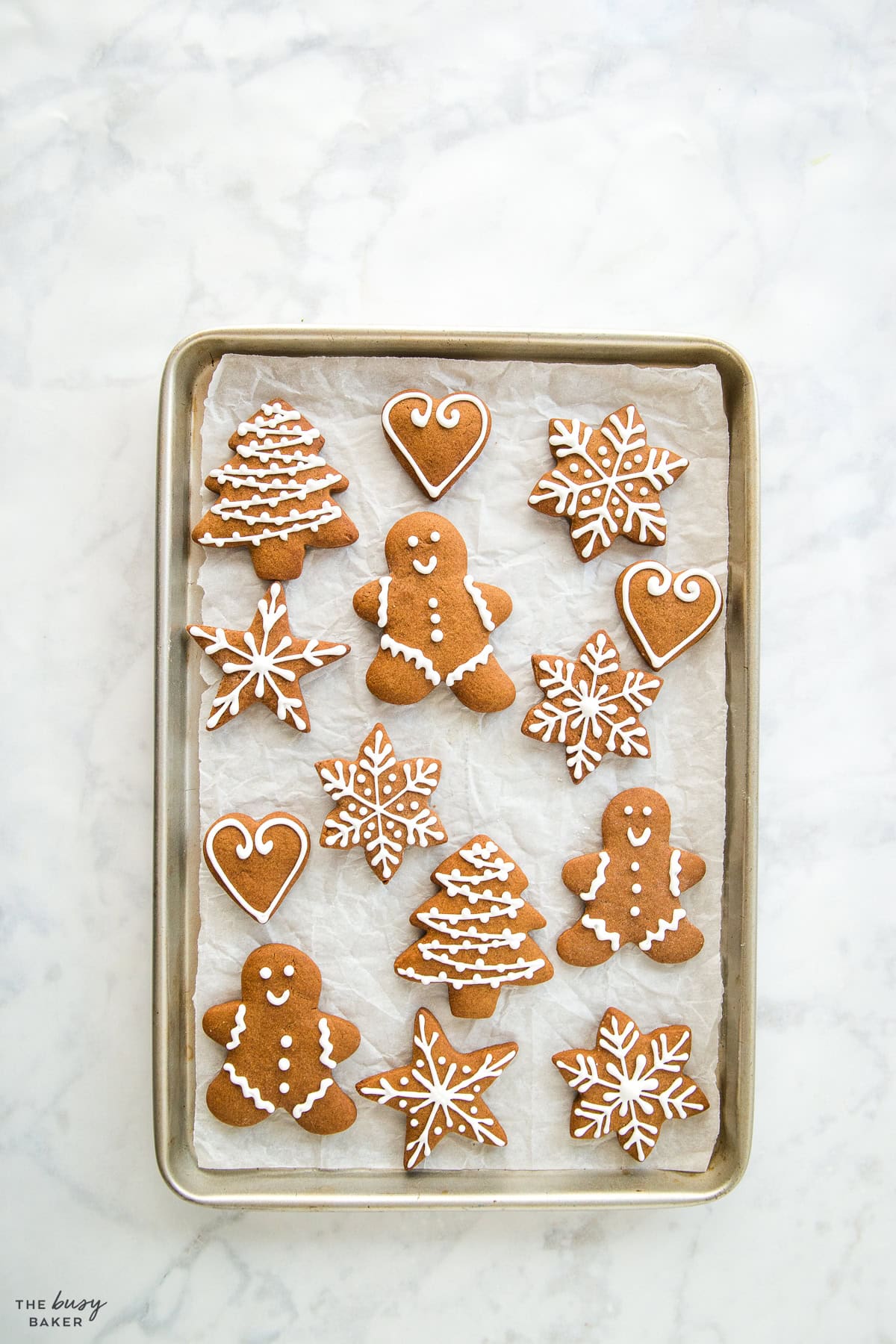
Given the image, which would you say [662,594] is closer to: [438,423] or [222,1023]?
[438,423]

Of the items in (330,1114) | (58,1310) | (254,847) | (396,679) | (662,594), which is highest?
(662,594)

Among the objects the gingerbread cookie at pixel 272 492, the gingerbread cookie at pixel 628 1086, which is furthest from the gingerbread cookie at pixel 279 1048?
the gingerbread cookie at pixel 272 492

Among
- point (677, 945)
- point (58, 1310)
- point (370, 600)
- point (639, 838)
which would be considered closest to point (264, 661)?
point (370, 600)

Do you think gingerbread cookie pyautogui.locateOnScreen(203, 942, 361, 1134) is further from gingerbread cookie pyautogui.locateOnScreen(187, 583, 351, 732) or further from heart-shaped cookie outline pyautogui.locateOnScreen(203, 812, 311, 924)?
gingerbread cookie pyautogui.locateOnScreen(187, 583, 351, 732)

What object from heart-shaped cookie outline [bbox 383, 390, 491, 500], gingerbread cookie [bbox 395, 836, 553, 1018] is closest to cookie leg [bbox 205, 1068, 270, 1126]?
gingerbread cookie [bbox 395, 836, 553, 1018]

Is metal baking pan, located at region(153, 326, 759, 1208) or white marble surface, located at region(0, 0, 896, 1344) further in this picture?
white marble surface, located at region(0, 0, 896, 1344)

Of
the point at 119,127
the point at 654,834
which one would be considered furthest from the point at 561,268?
the point at 654,834

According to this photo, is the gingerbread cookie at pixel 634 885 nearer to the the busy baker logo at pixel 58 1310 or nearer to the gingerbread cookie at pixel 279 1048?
the gingerbread cookie at pixel 279 1048
